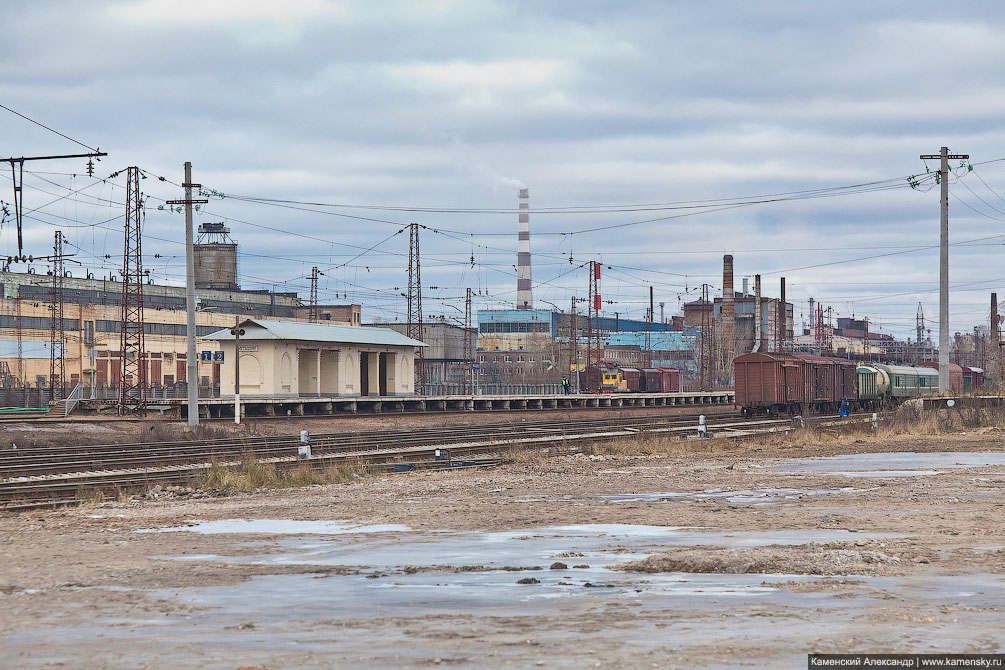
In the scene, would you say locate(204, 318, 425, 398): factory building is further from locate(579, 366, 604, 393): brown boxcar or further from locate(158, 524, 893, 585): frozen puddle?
locate(158, 524, 893, 585): frozen puddle

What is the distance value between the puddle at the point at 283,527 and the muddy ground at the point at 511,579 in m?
0.06

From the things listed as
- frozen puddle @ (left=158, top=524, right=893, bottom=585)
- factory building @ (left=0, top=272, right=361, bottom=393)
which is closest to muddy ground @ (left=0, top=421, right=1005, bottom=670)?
frozen puddle @ (left=158, top=524, right=893, bottom=585)

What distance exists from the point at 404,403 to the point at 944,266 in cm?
3124

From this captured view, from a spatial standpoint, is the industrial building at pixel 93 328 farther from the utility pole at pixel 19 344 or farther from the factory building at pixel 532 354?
the factory building at pixel 532 354

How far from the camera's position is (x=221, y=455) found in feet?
89.8

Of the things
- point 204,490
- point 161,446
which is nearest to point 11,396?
point 161,446

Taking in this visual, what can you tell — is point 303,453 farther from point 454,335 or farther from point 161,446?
point 454,335

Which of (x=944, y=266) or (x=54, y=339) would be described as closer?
(x=944, y=266)

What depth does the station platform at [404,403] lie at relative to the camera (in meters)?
50.0

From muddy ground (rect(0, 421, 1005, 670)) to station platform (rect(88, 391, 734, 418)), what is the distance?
3226cm

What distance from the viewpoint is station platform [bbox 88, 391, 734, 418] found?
1970 inches

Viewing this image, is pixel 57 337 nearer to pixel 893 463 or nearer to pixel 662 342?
pixel 893 463

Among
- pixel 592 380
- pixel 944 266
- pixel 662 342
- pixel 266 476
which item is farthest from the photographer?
pixel 662 342

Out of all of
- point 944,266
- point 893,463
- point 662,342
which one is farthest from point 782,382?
point 662,342
